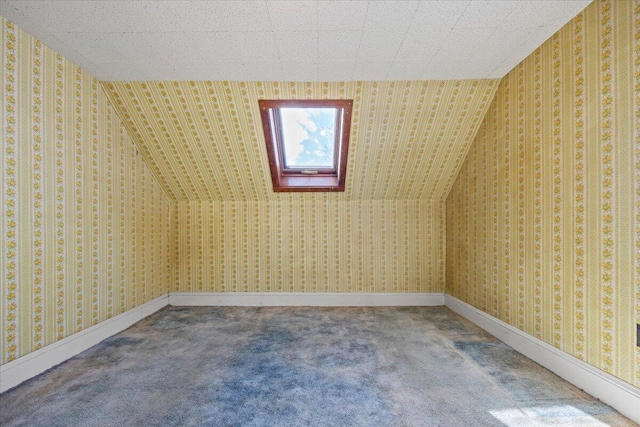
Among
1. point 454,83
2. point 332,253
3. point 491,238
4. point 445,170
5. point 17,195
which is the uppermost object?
point 454,83

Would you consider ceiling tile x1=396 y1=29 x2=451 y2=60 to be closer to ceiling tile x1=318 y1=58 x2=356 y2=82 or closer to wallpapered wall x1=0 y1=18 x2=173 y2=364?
ceiling tile x1=318 y1=58 x2=356 y2=82

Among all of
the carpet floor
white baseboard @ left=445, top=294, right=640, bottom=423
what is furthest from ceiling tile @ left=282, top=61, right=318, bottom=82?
white baseboard @ left=445, top=294, right=640, bottom=423

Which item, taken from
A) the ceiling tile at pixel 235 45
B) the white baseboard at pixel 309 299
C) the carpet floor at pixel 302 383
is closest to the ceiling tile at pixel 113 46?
the ceiling tile at pixel 235 45

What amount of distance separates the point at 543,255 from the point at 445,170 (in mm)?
1442

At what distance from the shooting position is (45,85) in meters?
2.09

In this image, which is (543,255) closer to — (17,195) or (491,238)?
(491,238)

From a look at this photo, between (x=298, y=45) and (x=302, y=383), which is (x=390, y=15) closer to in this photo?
(x=298, y=45)

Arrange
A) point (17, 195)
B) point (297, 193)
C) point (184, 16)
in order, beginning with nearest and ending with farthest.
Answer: point (184, 16), point (17, 195), point (297, 193)

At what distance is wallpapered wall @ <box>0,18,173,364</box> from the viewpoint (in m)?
1.86

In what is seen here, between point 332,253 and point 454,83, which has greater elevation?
point 454,83

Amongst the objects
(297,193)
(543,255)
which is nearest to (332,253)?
(297,193)

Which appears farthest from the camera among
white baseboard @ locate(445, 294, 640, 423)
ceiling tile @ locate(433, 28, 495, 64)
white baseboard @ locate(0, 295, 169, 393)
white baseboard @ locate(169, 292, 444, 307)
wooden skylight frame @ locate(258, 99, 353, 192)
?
white baseboard @ locate(169, 292, 444, 307)

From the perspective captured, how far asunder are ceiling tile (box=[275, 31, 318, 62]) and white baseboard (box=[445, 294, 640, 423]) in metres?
Answer: 2.48

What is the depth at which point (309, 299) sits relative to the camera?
145 inches
